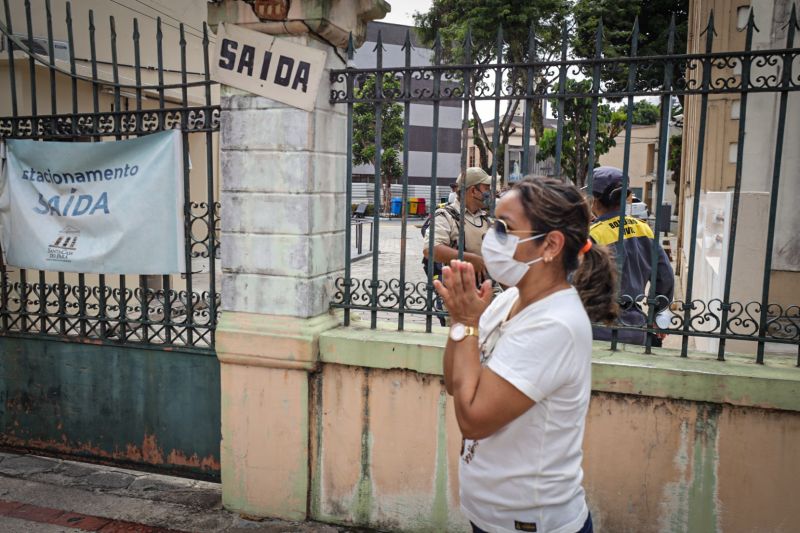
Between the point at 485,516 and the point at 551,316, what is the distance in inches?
26.6

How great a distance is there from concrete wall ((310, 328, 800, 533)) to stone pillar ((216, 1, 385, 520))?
148 mm

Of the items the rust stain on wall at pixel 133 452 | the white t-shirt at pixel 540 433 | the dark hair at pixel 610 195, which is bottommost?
the rust stain on wall at pixel 133 452

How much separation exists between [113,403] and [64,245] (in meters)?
1.14

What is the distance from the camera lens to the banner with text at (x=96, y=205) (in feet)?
14.1

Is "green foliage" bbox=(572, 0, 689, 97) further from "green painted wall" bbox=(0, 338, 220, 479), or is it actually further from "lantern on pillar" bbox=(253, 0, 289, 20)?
"green painted wall" bbox=(0, 338, 220, 479)

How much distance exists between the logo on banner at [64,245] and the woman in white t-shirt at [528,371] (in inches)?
135

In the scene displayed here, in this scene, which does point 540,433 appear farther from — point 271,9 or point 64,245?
point 64,245

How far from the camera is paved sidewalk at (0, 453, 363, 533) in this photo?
3955 mm

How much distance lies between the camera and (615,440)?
347 cm

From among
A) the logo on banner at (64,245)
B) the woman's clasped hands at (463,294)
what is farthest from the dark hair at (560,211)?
the logo on banner at (64,245)

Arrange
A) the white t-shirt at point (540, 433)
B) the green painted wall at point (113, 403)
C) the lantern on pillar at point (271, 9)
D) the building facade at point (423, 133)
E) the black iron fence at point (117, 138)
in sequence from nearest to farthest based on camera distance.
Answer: the white t-shirt at point (540, 433)
the lantern on pillar at point (271, 9)
the black iron fence at point (117, 138)
the green painted wall at point (113, 403)
the building facade at point (423, 133)

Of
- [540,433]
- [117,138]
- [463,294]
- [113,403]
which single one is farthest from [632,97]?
[113,403]

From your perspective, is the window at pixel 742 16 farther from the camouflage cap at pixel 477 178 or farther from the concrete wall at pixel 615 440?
the concrete wall at pixel 615 440

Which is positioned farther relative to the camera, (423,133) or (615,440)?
(423,133)
